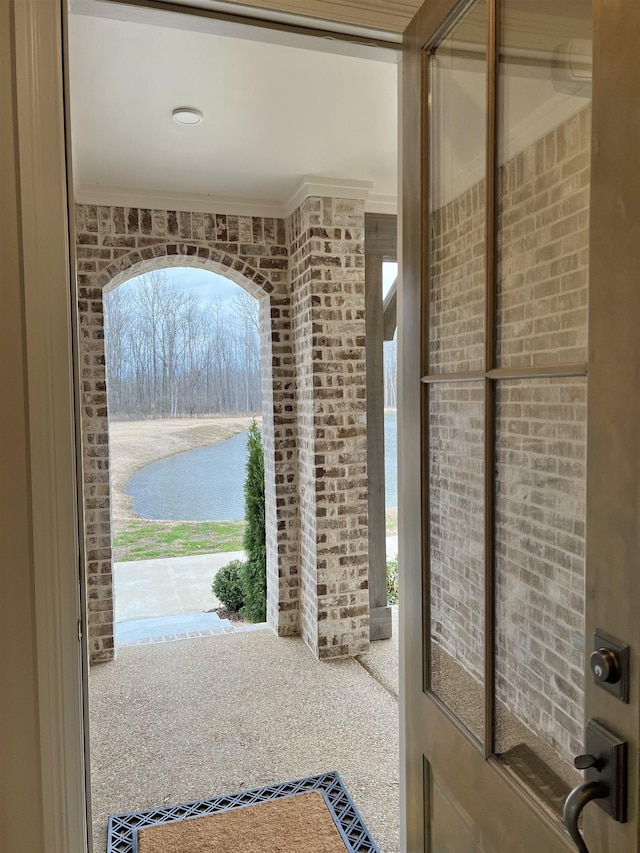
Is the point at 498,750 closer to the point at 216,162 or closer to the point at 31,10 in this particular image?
the point at 31,10

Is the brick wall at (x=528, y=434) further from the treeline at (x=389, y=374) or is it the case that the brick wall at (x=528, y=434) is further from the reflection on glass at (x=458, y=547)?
the treeline at (x=389, y=374)

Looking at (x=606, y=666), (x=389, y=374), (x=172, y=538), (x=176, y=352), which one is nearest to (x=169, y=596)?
(x=172, y=538)

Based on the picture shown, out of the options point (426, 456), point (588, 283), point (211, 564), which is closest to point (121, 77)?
point (426, 456)

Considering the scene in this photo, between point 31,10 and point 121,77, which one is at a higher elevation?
point 121,77

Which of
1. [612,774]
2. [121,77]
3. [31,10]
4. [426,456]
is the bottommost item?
[612,774]

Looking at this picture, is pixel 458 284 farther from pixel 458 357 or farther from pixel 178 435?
pixel 178 435

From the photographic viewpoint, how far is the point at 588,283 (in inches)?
33.6

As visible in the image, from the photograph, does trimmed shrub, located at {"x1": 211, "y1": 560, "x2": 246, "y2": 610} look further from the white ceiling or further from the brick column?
the white ceiling

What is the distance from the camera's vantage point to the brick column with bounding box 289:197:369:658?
3.46 meters

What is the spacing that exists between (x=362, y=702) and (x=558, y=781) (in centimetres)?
228

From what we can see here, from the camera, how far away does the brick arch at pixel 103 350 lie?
3439 millimetres

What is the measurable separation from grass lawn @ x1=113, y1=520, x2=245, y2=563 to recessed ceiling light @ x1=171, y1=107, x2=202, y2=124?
333cm

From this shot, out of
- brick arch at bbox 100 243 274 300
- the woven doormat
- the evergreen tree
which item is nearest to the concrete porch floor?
the woven doormat

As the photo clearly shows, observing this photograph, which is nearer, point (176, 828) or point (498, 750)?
point (498, 750)
